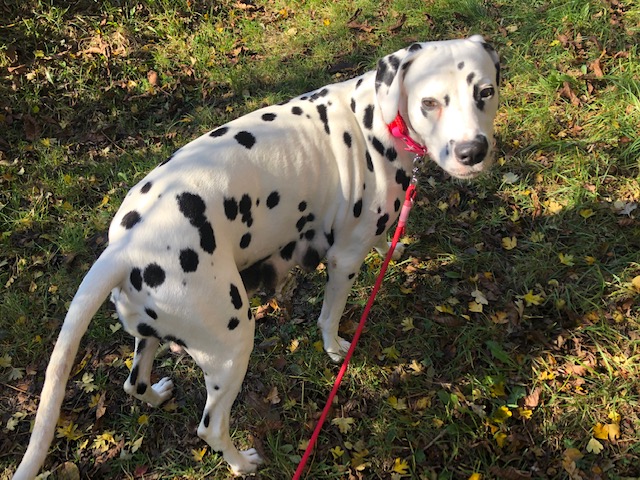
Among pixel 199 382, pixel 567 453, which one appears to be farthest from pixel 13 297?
pixel 567 453

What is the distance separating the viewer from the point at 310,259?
3.07 m

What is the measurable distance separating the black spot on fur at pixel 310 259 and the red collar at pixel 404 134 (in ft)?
2.79

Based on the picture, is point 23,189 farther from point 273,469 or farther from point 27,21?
point 273,469

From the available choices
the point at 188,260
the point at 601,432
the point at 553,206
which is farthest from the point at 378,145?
the point at 601,432

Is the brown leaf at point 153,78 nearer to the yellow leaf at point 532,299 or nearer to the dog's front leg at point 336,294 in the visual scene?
the dog's front leg at point 336,294

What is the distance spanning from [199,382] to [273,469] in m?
0.85

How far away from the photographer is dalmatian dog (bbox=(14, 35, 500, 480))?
2.18 m

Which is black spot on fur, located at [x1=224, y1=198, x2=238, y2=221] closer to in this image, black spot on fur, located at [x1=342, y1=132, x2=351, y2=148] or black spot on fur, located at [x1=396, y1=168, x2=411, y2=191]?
black spot on fur, located at [x1=342, y1=132, x2=351, y2=148]

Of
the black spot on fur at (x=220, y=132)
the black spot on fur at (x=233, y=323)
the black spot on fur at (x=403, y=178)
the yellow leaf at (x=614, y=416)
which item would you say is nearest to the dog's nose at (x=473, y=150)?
the black spot on fur at (x=403, y=178)

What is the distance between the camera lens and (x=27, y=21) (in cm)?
585

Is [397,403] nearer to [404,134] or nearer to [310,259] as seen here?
[310,259]

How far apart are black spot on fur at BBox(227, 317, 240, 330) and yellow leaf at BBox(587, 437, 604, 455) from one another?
226cm

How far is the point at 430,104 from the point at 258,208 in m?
1.06

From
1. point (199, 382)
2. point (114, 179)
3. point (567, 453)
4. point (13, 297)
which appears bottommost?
point (567, 453)
